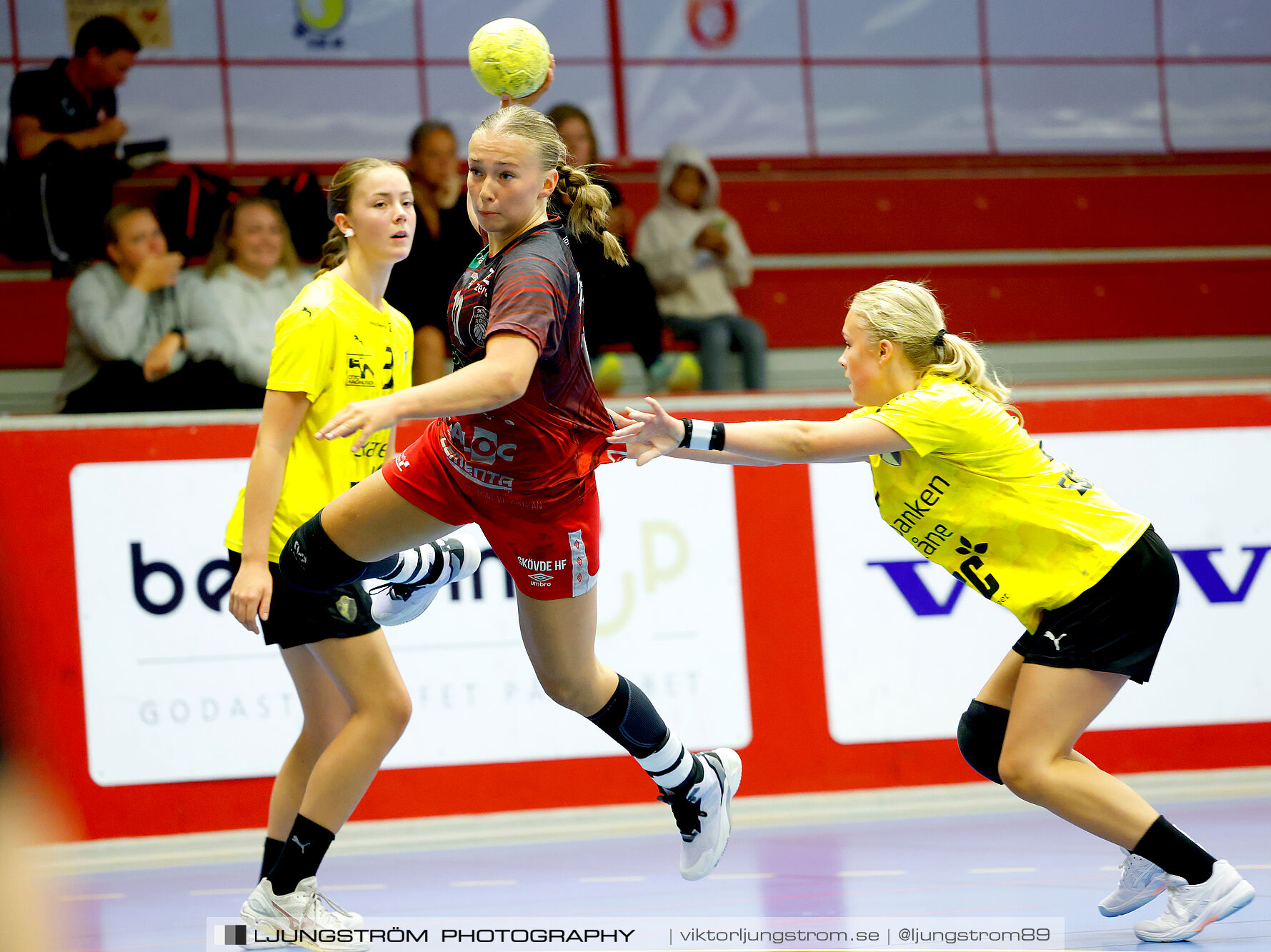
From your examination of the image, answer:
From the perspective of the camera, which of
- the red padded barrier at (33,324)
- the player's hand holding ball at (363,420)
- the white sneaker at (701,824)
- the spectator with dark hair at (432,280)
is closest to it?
the player's hand holding ball at (363,420)

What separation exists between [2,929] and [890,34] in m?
10.0

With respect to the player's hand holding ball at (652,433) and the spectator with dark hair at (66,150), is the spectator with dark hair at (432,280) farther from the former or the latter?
the player's hand holding ball at (652,433)

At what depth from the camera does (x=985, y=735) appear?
3.95 meters

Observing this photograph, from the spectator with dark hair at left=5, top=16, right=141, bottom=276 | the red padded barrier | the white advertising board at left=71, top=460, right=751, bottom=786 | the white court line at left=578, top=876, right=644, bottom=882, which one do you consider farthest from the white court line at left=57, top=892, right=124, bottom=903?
the red padded barrier

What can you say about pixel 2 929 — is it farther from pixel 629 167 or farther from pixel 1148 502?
pixel 629 167

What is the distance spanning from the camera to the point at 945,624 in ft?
20.4

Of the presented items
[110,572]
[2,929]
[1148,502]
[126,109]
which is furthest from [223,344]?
[2,929]

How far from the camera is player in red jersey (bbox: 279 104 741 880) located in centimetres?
347

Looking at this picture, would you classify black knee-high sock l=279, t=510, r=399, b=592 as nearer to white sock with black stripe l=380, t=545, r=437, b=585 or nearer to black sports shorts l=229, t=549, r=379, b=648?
black sports shorts l=229, t=549, r=379, b=648

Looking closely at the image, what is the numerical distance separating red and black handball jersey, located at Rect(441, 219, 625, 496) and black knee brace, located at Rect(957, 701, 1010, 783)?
1237 mm

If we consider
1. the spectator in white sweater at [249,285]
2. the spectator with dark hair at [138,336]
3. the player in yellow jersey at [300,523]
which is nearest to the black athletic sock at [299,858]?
the player in yellow jersey at [300,523]

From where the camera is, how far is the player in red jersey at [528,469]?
347cm

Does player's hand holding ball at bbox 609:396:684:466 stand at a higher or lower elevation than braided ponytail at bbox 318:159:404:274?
lower

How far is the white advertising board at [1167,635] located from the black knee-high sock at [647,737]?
7.43ft
